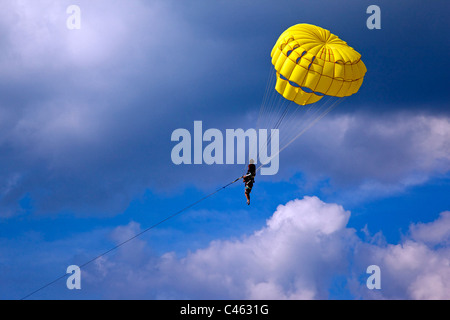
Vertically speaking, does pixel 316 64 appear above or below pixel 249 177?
above

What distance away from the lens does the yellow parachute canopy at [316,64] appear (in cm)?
4184

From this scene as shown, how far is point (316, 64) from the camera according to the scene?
41.9 m

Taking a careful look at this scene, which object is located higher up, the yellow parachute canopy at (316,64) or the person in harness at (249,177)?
the yellow parachute canopy at (316,64)

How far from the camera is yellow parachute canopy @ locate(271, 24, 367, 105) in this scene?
41.8 metres

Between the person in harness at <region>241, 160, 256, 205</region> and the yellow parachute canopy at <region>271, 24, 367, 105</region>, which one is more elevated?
the yellow parachute canopy at <region>271, 24, 367, 105</region>
